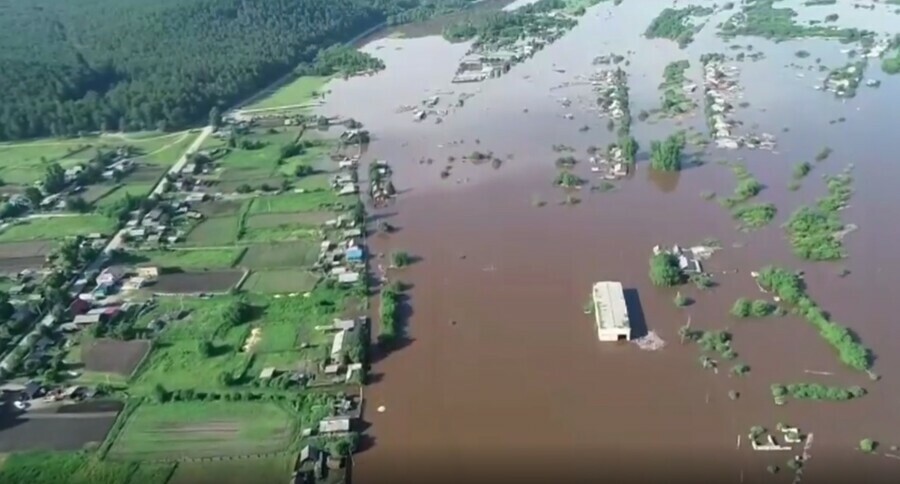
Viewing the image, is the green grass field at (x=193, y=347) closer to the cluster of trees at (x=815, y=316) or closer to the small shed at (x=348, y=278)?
the small shed at (x=348, y=278)

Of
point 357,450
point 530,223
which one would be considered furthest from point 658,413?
point 530,223

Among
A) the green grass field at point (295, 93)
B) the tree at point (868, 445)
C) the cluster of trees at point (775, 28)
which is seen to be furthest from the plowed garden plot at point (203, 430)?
the cluster of trees at point (775, 28)

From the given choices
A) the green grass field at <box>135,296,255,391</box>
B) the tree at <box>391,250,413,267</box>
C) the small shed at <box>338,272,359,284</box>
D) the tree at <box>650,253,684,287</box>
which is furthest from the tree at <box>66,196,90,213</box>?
the tree at <box>650,253,684,287</box>

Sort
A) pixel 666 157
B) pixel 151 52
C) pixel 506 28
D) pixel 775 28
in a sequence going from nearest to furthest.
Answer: pixel 666 157 < pixel 151 52 < pixel 775 28 < pixel 506 28

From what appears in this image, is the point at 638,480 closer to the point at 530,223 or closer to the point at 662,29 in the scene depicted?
the point at 530,223

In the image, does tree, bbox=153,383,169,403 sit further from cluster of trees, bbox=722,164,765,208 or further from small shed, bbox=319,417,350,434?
cluster of trees, bbox=722,164,765,208

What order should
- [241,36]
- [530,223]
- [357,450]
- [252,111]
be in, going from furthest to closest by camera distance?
[241,36] → [252,111] → [530,223] → [357,450]

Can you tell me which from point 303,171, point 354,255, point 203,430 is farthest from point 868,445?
point 303,171

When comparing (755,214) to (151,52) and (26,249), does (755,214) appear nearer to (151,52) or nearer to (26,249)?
(26,249)
